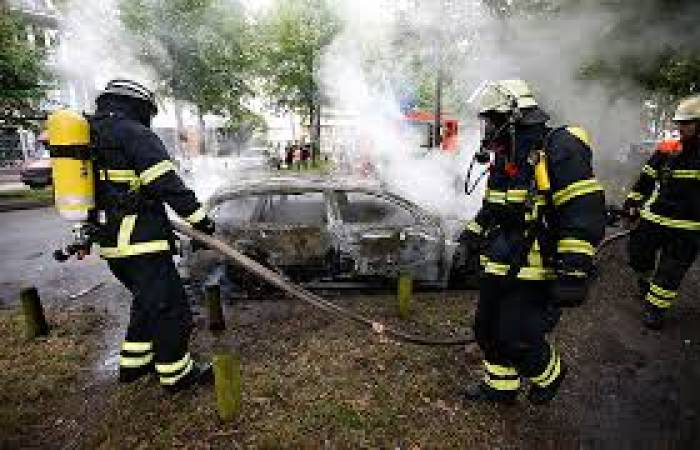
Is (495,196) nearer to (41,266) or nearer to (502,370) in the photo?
(502,370)

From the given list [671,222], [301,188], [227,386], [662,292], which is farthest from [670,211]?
[227,386]

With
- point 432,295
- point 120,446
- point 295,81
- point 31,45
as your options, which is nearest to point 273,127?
point 295,81

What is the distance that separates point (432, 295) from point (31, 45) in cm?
1312

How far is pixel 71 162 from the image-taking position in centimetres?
341

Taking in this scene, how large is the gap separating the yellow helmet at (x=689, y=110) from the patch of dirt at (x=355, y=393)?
2.10m

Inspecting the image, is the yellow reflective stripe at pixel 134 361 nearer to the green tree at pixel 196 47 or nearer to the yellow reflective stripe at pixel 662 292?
the yellow reflective stripe at pixel 662 292

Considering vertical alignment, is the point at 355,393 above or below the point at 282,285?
below

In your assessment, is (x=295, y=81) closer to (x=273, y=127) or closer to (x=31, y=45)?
(x=31, y=45)

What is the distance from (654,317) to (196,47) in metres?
16.5

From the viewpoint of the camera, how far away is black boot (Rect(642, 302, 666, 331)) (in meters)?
5.08

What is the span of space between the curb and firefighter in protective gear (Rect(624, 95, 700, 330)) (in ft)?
46.1

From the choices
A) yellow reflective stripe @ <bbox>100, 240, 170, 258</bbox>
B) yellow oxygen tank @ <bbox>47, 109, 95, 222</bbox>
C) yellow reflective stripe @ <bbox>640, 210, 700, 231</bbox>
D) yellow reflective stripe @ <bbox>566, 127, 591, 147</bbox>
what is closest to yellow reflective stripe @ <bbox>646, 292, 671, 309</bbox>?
yellow reflective stripe @ <bbox>640, 210, 700, 231</bbox>

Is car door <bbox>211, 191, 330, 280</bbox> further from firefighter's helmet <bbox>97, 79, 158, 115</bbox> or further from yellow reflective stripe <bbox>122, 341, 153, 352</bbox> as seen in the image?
firefighter's helmet <bbox>97, 79, 158, 115</bbox>

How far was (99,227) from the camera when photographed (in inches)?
141
